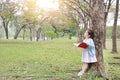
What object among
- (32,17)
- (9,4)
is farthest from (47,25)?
(9,4)

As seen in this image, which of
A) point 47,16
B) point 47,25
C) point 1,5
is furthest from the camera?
point 47,25

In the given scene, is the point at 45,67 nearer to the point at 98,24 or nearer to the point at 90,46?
the point at 90,46

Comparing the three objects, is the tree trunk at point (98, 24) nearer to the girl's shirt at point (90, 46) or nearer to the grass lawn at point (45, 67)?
the girl's shirt at point (90, 46)

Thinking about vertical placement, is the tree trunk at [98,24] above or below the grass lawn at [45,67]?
above

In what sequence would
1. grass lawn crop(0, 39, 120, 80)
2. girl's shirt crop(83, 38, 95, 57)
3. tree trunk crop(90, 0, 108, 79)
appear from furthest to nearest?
grass lawn crop(0, 39, 120, 80) → tree trunk crop(90, 0, 108, 79) → girl's shirt crop(83, 38, 95, 57)

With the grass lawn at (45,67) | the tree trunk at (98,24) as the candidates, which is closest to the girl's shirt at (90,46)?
the tree trunk at (98,24)

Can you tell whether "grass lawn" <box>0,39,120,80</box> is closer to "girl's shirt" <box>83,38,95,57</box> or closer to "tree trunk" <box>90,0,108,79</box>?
"tree trunk" <box>90,0,108,79</box>

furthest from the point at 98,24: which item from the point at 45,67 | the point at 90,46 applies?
the point at 45,67

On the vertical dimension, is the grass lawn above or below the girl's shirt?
below

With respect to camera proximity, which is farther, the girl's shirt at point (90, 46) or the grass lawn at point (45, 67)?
the grass lawn at point (45, 67)

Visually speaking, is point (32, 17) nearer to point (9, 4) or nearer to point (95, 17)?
point (9, 4)

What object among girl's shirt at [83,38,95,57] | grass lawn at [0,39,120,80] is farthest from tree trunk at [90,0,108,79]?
grass lawn at [0,39,120,80]

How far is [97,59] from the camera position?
847 cm

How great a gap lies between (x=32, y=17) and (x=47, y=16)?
25.0 ft
